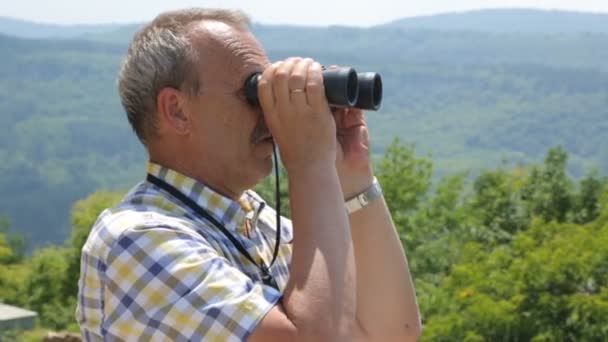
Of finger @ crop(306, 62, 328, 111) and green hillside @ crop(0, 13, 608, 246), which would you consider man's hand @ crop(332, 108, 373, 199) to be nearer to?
finger @ crop(306, 62, 328, 111)

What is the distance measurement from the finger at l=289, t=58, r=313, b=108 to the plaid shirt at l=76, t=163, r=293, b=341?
0.24m

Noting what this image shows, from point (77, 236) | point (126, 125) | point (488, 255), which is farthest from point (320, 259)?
point (126, 125)

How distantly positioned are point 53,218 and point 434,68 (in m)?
94.6

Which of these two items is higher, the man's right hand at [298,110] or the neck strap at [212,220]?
the man's right hand at [298,110]

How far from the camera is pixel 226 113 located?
1.80 meters

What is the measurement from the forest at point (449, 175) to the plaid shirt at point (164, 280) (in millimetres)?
521

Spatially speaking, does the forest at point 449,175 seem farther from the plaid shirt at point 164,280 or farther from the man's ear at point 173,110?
the plaid shirt at point 164,280

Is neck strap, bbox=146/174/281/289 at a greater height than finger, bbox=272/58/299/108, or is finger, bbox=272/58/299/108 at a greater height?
finger, bbox=272/58/299/108

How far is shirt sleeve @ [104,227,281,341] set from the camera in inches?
62.4

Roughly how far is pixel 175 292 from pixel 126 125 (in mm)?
85801

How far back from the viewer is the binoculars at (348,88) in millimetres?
1711

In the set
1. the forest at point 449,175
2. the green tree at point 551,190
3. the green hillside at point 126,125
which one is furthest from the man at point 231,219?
the green hillside at point 126,125

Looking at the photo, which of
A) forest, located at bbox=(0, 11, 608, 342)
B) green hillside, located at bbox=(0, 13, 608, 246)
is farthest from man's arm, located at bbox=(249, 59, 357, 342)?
green hillside, located at bbox=(0, 13, 608, 246)

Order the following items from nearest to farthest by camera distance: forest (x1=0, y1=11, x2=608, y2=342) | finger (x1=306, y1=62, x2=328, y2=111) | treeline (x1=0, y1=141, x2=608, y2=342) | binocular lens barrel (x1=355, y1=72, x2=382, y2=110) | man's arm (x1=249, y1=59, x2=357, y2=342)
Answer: man's arm (x1=249, y1=59, x2=357, y2=342) → finger (x1=306, y1=62, x2=328, y2=111) → binocular lens barrel (x1=355, y1=72, x2=382, y2=110) → treeline (x1=0, y1=141, x2=608, y2=342) → forest (x1=0, y1=11, x2=608, y2=342)
